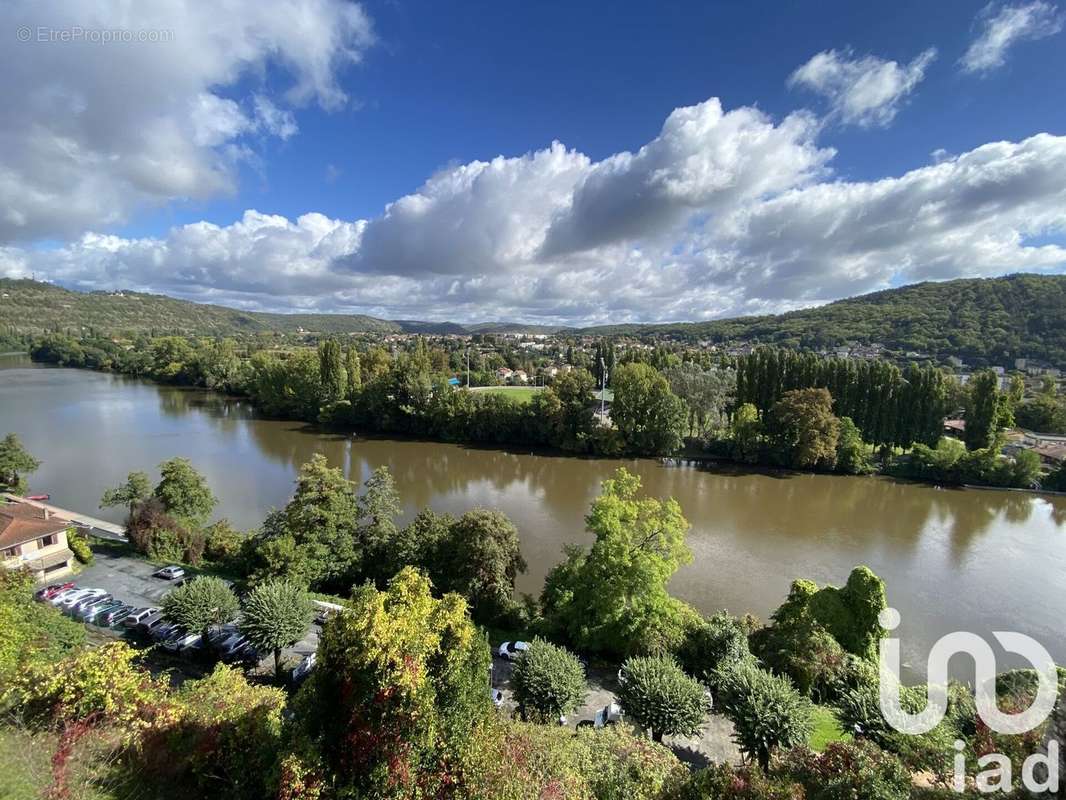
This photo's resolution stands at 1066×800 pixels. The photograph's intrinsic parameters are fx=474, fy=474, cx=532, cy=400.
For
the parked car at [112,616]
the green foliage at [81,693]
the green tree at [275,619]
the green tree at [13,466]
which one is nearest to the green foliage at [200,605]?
the green tree at [275,619]

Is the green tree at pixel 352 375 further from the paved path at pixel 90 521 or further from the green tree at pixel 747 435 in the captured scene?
the green tree at pixel 747 435

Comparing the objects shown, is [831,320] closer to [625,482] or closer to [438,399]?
[438,399]

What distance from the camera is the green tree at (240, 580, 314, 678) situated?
1009cm

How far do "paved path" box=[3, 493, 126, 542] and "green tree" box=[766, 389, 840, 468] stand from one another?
35.2 metres

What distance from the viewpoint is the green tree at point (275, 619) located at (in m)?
10.1

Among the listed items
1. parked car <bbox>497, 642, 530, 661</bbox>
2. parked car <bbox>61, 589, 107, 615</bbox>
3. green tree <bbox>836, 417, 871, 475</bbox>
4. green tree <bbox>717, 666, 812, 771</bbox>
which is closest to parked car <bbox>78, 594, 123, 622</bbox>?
parked car <bbox>61, 589, 107, 615</bbox>

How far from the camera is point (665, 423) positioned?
3356 cm

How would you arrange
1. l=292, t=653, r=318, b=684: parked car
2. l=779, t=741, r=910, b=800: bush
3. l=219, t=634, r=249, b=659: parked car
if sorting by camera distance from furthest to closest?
l=219, t=634, r=249, b=659: parked car → l=292, t=653, r=318, b=684: parked car → l=779, t=741, r=910, b=800: bush

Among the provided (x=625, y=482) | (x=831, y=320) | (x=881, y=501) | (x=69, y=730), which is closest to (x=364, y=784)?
(x=69, y=730)

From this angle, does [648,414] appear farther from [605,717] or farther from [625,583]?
[605,717]

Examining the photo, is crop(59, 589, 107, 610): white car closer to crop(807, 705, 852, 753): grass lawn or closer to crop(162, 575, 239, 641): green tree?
crop(162, 575, 239, 641): green tree

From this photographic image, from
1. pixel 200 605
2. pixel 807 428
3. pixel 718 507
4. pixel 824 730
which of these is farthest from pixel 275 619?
pixel 807 428

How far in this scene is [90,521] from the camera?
19828 millimetres

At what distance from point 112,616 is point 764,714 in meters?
15.4
